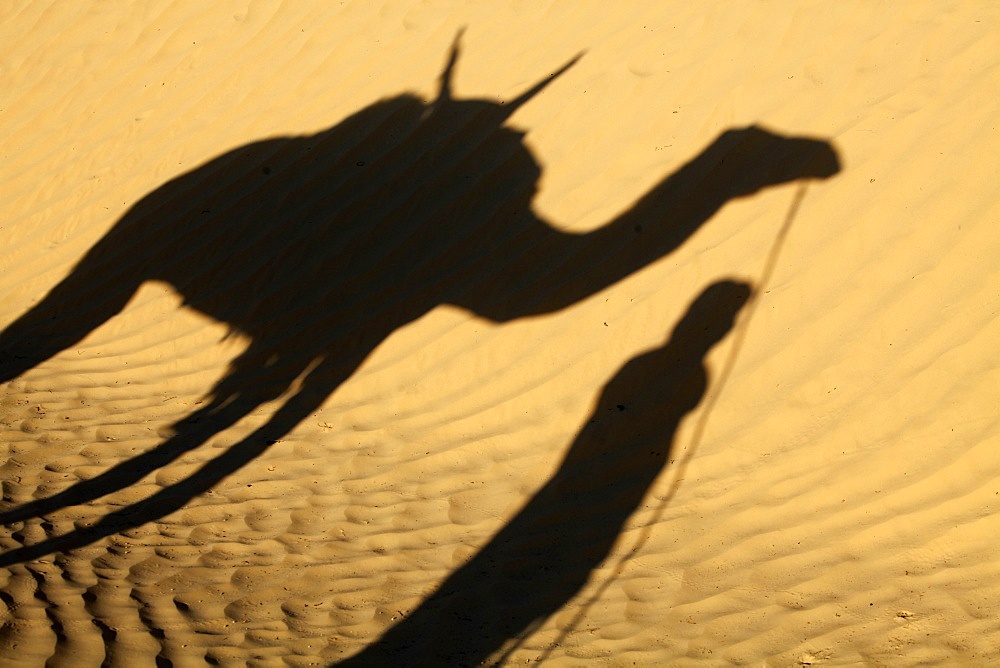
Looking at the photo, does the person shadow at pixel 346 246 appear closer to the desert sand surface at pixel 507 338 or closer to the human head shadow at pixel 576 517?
the desert sand surface at pixel 507 338

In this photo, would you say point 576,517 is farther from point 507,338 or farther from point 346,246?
point 346,246

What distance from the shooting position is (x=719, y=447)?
4277 mm

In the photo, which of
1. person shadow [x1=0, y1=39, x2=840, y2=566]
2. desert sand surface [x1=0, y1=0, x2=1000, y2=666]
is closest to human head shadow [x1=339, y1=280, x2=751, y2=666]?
desert sand surface [x1=0, y1=0, x2=1000, y2=666]

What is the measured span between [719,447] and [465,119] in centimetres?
264

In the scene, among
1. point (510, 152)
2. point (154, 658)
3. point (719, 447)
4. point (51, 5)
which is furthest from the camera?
point (51, 5)

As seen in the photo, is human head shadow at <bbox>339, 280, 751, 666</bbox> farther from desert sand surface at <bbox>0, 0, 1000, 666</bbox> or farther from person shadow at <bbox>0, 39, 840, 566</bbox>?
person shadow at <bbox>0, 39, 840, 566</bbox>

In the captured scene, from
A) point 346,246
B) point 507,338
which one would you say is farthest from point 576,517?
point 346,246

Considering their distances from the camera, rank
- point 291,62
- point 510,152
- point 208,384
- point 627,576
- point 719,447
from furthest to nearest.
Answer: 1. point 291,62
2. point 510,152
3. point 208,384
4. point 719,447
5. point 627,576

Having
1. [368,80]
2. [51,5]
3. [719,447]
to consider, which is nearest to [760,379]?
[719,447]

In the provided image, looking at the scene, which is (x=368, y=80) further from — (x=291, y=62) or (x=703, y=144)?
(x=703, y=144)

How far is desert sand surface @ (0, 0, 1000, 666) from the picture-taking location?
354cm

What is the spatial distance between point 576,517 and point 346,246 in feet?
7.51

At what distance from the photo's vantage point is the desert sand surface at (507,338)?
3545mm

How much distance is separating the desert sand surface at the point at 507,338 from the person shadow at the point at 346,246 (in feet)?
0.08
